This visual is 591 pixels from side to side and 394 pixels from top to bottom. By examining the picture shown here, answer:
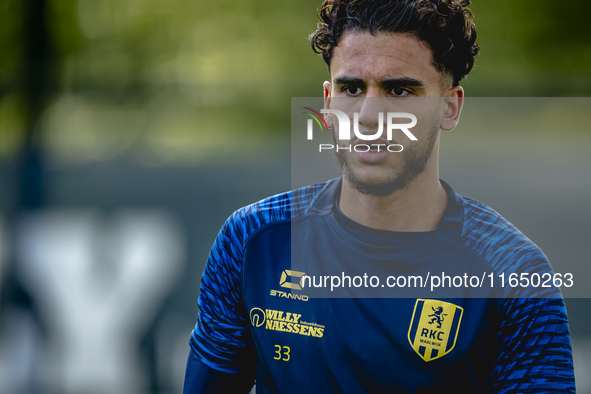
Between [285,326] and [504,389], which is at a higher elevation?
[285,326]

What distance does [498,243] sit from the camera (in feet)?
5.04

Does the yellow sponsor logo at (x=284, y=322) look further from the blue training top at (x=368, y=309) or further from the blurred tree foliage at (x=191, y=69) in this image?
the blurred tree foliage at (x=191, y=69)

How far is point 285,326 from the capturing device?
1622 mm

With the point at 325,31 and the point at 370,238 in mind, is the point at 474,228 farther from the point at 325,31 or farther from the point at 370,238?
the point at 325,31

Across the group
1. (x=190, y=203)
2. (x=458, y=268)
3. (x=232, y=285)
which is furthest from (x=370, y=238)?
(x=190, y=203)

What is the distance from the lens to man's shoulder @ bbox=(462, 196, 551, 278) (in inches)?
58.6

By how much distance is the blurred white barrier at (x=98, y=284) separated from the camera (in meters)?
3.35

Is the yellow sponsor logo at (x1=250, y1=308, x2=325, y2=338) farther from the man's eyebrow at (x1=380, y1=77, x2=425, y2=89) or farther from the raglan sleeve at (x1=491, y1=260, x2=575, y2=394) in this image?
the man's eyebrow at (x1=380, y1=77, x2=425, y2=89)

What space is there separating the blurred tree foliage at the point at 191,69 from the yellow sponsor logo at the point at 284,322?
1909 mm

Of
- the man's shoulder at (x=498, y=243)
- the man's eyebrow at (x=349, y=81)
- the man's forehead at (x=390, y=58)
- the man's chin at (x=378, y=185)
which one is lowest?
the man's shoulder at (x=498, y=243)

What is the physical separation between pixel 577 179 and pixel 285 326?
237 cm

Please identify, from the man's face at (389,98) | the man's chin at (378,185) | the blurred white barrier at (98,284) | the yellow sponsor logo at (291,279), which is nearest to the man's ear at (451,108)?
the man's face at (389,98)

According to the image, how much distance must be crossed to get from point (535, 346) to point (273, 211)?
3.20 feet

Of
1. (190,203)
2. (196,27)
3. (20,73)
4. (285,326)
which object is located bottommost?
(285,326)
